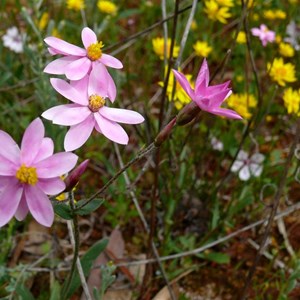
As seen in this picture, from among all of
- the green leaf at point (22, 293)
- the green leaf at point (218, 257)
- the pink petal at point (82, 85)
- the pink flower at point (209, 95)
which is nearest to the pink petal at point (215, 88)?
the pink flower at point (209, 95)

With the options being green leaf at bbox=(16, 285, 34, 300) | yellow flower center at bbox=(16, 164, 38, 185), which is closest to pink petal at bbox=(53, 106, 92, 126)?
yellow flower center at bbox=(16, 164, 38, 185)

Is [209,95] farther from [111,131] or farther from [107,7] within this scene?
[107,7]

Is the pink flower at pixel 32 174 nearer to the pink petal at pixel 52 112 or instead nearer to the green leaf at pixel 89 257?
the pink petal at pixel 52 112

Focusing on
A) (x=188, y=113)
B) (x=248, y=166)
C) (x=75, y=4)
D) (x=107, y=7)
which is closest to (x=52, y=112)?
(x=188, y=113)

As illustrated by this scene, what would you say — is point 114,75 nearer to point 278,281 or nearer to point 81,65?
point 81,65

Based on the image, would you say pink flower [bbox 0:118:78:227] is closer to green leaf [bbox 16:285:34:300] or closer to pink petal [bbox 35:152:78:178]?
pink petal [bbox 35:152:78:178]

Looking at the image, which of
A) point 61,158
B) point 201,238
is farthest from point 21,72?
point 61,158

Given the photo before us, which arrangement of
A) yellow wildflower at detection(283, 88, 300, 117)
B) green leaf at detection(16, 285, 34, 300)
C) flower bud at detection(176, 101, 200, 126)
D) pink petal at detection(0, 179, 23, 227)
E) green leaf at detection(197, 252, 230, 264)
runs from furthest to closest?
yellow wildflower at detection(283, 88, 300, 117)
green leaf at detection(197, 252, 230, 264)
green leaf at detection(16, 285, 34, 300)
flower bud at detection(176, 101, 200, 126)
pink petal at detection(0, 179, 23, 227)
